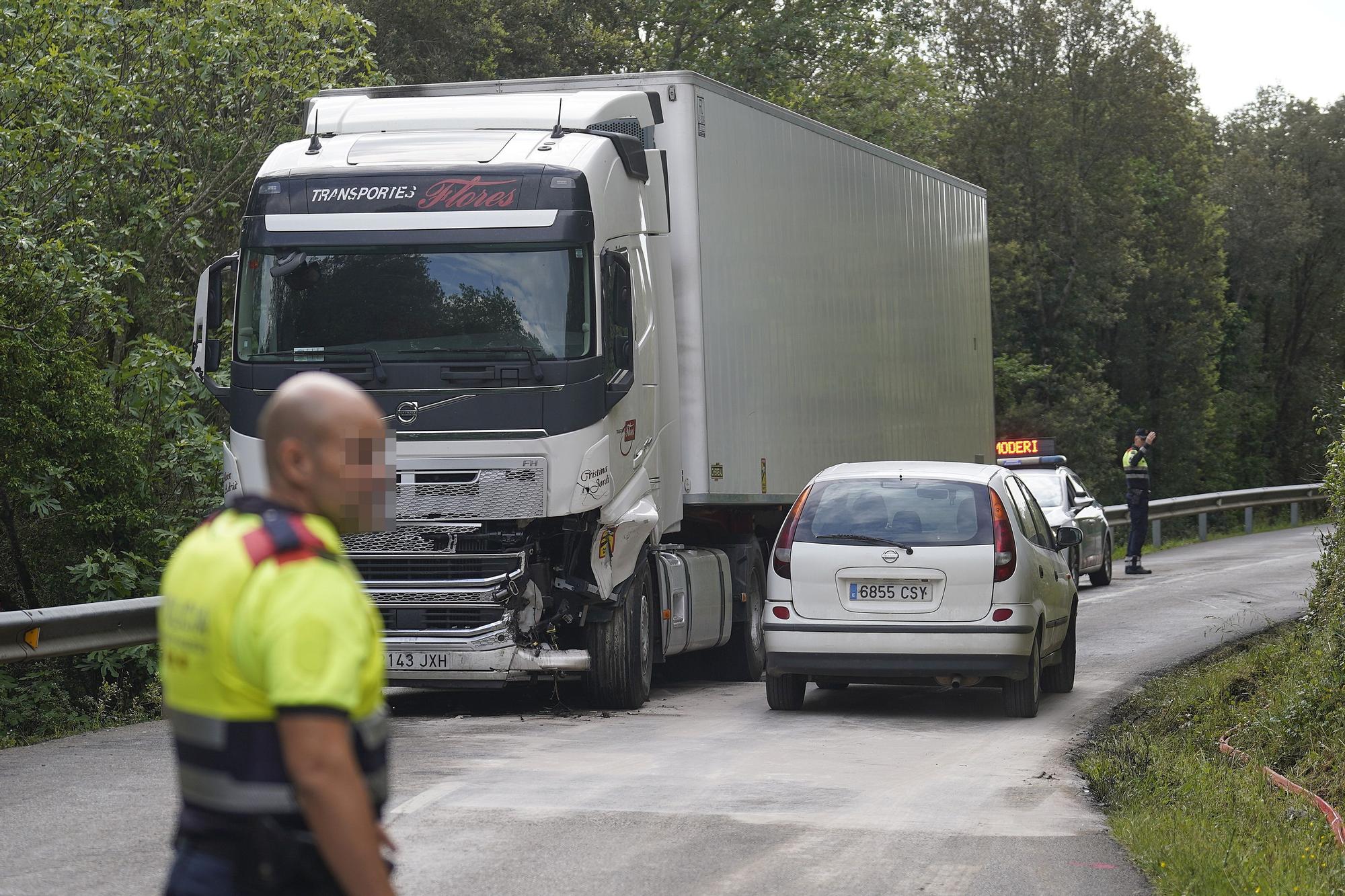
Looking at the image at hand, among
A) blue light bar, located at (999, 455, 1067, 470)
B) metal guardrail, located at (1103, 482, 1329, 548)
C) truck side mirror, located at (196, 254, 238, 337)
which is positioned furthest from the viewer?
metal guardrail, located at (1103, 482, 1329, 548)

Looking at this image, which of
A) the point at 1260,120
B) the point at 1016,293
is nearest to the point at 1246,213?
the point at 1260,120

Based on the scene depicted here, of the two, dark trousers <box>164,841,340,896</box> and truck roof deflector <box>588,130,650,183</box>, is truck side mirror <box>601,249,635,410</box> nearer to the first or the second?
truck roof deflector <box>588,130,650,183</box>

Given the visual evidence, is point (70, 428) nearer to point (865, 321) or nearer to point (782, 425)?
point (782, 425)

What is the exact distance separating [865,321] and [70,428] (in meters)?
6.98

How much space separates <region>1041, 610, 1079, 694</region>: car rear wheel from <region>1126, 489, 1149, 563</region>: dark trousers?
13165 millimetres

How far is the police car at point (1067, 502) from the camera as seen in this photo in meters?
22.2

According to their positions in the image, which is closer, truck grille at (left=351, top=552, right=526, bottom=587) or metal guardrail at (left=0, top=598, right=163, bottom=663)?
metal guardrail at (left=0, top=598, right=163, bottom=663)

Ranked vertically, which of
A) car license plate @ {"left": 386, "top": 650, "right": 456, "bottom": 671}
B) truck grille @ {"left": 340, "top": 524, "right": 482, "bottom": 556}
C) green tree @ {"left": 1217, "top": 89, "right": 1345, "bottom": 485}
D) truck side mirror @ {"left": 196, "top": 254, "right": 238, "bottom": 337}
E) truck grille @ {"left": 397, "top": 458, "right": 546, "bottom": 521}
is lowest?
car license plate @ {"left": 386, "top": 650, "right": 456, "bottom": 671}

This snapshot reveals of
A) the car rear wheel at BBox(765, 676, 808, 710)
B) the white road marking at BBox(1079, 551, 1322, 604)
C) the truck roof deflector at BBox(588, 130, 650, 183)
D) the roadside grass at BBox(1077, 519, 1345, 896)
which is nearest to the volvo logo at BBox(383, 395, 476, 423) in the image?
the truck roof deflector at BBox(588, 130, 650, 183)

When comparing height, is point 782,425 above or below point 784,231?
below

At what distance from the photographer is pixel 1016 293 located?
1993 inches

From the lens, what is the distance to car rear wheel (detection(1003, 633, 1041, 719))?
11.4m

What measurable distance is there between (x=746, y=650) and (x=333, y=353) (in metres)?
4.78

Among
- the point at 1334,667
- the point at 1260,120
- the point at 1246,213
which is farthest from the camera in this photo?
the point at 1260,120
